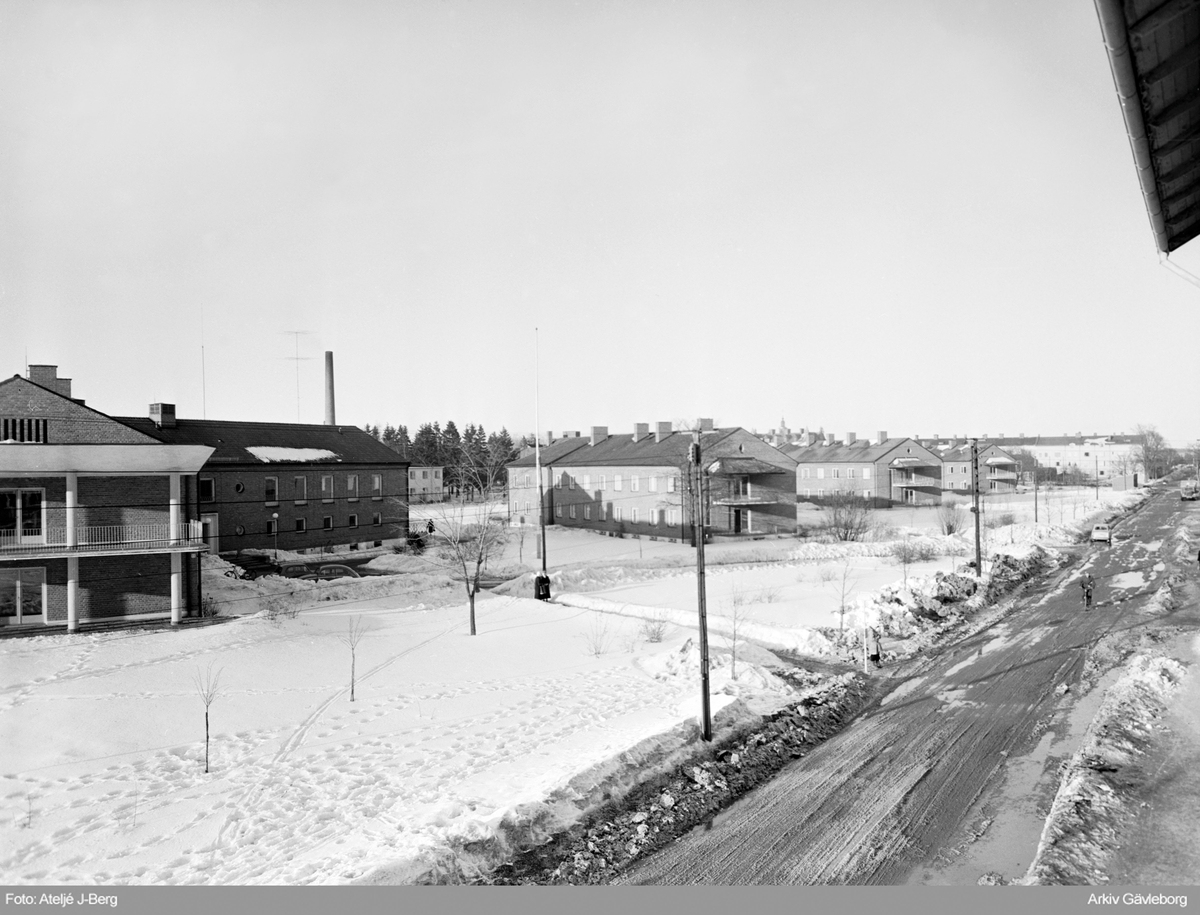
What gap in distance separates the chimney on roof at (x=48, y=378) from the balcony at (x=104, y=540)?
4.19 meters

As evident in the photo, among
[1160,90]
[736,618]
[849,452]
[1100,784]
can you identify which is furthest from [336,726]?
[849,452]

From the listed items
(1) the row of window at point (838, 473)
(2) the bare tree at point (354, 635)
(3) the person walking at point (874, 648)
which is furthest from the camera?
(1) the row of window at point (838, 473)

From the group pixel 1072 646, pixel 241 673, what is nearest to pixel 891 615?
pixel 1072 646

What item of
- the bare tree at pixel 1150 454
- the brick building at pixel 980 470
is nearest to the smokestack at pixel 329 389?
the brick building at pixel 980 470

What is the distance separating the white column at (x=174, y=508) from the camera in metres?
21.2

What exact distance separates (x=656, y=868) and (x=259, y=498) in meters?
34.3

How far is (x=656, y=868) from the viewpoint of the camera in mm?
7730

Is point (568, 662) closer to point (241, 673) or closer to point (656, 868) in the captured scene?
point (241, 673)

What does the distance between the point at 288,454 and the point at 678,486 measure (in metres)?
22.4

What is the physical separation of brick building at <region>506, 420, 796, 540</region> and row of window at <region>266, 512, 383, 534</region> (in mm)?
15459

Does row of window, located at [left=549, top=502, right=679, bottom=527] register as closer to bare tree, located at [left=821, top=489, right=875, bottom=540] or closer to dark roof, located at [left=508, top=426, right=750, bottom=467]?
dark roof, located at [left=508, top=426, right=750, bottom=467]

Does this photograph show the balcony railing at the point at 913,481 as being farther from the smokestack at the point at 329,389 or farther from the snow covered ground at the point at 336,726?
the smokestack at the point at 329,389

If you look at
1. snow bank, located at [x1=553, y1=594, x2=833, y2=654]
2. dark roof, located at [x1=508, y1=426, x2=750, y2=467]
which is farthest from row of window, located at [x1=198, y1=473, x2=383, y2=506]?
A: snow bank, located at [x1=553, y1=594, x2=833, y2=654]

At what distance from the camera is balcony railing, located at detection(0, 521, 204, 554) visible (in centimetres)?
1978
